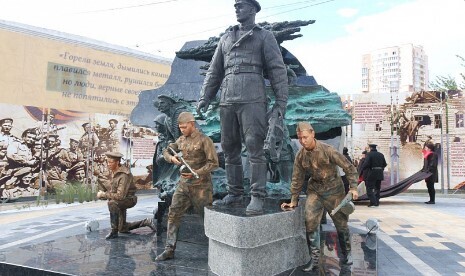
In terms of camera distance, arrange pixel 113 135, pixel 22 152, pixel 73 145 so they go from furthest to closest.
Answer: pixel 113 135, pixel 73 145, pixel 22 152

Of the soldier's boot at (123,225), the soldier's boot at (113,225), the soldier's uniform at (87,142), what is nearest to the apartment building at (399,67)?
the soldier's uniform at (87,142)

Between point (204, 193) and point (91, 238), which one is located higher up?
point (204, 193)

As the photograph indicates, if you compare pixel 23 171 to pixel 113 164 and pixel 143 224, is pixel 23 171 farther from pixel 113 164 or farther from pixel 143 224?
pixel 113 164

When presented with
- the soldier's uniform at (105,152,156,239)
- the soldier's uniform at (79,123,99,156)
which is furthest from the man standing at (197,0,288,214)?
the soldier's uniform at (79,123,99,156)

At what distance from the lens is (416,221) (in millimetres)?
9539

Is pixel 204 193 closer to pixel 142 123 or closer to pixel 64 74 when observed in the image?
pixel 142 123

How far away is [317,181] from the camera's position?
4316 mm

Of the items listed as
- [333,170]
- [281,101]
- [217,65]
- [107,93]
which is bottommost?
[333,170]

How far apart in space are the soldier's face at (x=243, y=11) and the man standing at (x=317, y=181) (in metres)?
1.37

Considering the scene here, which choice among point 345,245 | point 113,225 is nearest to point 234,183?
point 345,245

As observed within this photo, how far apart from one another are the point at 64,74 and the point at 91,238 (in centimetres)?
1116

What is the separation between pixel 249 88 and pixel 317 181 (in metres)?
1.24

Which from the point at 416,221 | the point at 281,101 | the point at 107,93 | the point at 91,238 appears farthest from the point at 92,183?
the point at 281,101

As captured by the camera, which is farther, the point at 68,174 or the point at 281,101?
the point at 68,174
